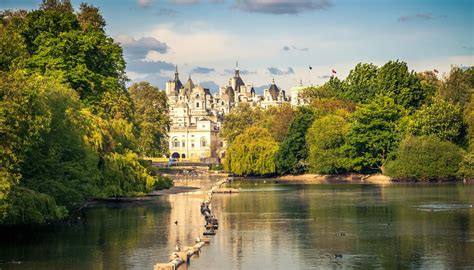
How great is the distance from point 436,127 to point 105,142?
4318cm

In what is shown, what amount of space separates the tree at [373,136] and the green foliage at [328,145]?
1.45 metres

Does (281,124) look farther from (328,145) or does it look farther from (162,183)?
(162,183)

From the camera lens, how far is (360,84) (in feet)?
414

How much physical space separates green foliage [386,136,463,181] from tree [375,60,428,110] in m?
17.2

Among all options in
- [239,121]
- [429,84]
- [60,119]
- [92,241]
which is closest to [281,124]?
[429,84]

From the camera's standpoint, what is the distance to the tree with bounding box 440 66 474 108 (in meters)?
100

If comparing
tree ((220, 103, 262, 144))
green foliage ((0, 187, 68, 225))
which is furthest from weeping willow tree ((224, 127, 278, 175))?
green foliage ((0, 187, 68, 225))

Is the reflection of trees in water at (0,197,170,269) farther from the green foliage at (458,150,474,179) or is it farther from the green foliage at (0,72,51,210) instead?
the green foliage at (458,150,474,179)

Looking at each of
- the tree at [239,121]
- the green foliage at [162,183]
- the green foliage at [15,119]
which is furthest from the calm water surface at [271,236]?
the tree at [239,121]

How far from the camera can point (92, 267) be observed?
1289 inches

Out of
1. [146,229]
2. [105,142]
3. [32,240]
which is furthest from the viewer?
[105,142]

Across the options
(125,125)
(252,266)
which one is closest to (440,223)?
(252,266)

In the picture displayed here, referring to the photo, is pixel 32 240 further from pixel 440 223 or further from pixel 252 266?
pixel 440 223

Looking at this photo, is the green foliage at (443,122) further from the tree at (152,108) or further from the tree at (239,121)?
the tree at (239,121)
